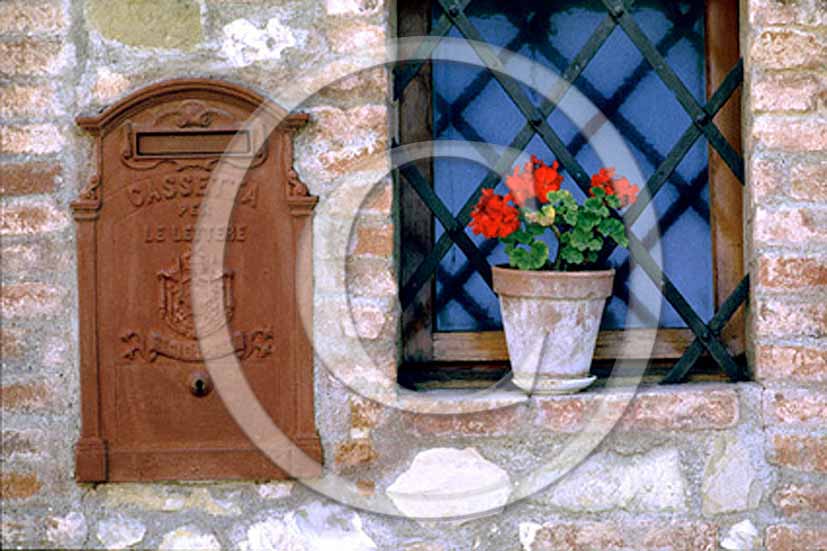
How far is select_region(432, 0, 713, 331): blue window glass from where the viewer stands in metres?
2.88

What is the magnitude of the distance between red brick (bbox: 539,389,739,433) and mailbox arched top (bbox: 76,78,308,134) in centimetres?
95

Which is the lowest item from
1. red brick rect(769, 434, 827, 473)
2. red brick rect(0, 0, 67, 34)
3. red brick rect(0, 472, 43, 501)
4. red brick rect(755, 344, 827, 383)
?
red brick rect(0, 472, 43, 501)

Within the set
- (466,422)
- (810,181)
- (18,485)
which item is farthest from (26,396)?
(810,181)

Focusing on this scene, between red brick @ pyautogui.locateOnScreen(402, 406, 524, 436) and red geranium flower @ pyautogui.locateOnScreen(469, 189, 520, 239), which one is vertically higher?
red geranium flower @ pyautogui.locateOnScreen(469, 189, 520, 239)

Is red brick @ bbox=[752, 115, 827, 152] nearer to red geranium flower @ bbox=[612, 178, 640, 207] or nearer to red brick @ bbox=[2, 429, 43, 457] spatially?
red geranium flower @ bbox=[612, 178, 640, 207]

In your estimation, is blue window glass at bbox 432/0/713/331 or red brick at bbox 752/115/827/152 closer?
red brick at bbox 752/115/827/152

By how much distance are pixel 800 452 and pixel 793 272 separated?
0.45 m

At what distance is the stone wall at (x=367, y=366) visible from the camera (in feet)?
8.40

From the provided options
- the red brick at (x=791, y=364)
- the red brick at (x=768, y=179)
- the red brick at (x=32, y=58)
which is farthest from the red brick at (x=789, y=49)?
the red brick at (x=32, y=58)

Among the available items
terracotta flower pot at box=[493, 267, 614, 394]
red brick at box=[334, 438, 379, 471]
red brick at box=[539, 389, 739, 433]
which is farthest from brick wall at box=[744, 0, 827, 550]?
red brick at box=[334, 438, 379, 471]

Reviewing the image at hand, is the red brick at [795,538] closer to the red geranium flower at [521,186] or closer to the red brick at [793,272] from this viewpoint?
the red brick at [793,272]

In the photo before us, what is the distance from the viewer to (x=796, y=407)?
2590 millimetres

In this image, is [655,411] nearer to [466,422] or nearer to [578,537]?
[578,537]

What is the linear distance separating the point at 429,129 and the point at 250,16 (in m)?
0.58
